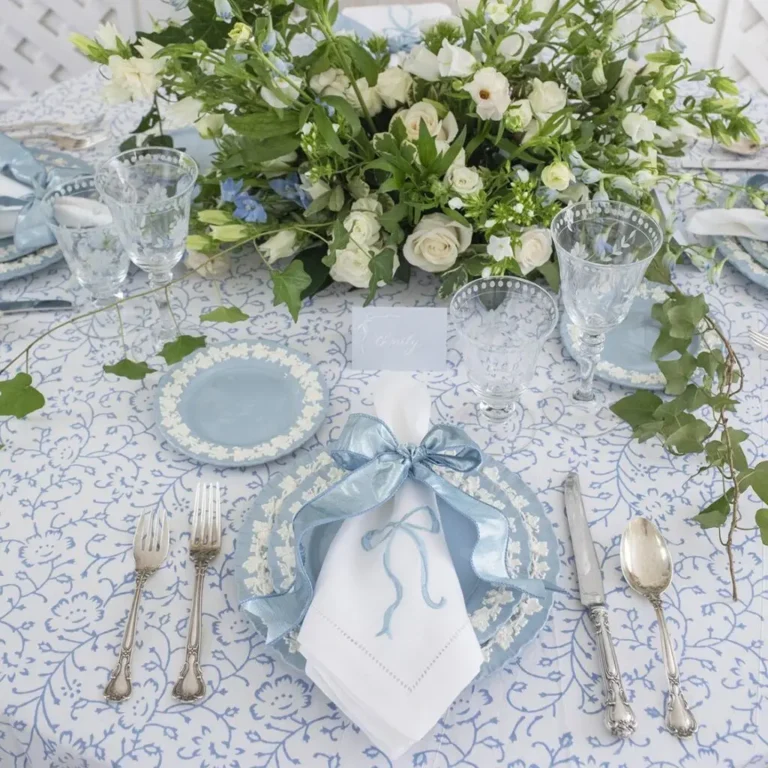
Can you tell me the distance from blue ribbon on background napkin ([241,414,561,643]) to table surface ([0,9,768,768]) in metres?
0.06

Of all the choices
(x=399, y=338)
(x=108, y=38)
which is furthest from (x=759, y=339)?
(x=108, y=38)

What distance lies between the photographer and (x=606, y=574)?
2.66 ft

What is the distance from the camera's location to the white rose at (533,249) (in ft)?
3.37

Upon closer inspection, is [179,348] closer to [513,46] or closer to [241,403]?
[241,403]

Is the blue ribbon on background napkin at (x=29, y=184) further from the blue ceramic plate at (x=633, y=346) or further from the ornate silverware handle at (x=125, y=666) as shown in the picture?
the blue ceramic plate at (x=633, y=346)

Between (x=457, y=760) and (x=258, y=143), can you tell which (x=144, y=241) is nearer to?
(x=258, y=143)

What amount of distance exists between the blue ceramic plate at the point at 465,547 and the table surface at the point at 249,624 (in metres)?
0.02

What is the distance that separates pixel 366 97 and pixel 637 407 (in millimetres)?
523

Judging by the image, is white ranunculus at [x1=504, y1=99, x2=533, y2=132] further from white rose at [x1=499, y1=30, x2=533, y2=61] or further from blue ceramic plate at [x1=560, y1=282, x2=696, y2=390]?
blue ceramic plate at [x1=560, y1=282, x2=696, y2=390]

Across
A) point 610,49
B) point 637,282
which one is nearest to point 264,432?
point 637,282

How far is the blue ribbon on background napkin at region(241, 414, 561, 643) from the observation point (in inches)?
28.7

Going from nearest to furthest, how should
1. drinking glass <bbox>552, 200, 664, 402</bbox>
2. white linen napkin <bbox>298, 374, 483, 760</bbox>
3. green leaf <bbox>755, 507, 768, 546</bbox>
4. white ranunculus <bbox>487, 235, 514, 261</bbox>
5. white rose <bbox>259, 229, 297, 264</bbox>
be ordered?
white linen napkin <bbox>298, 374, 483, 760</bbox> → green leaf <bbox>755, 507, 768, 546</bbox> → drinking glass <bbox>552, 200, 664, 402</bbox> → white ranunculus <bbox>487, 235, 514, 261</bbox> → white rose <bbox>259, 229, 297, 264</bbox>

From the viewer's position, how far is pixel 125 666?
730mm

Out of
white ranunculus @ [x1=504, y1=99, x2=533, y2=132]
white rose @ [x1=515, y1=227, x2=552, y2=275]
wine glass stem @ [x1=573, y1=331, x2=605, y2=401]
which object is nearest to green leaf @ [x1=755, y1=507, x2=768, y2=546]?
wine glass stem @ [x1=573, y1=331, x2=605, y2=401]
